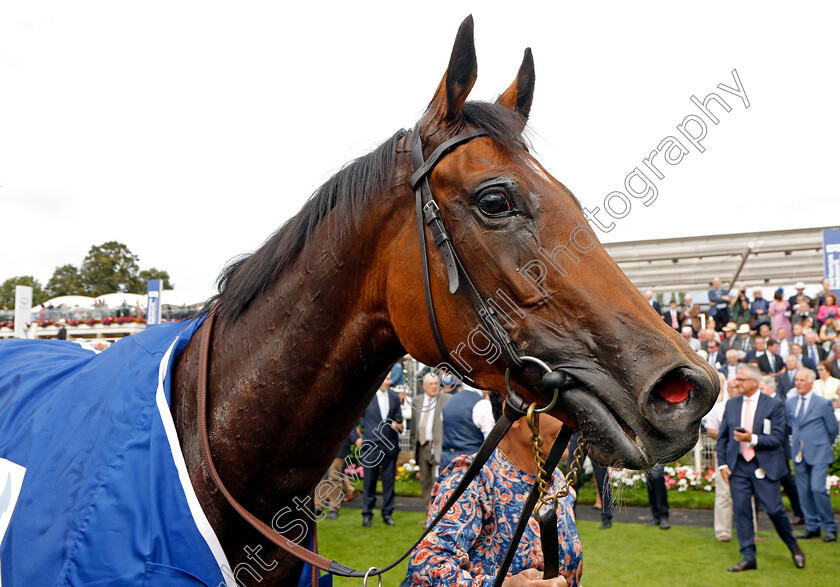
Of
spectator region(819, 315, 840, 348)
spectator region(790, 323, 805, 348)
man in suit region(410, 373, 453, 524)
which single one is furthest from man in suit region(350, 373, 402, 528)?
spectator region(819, 315, 840, 348)

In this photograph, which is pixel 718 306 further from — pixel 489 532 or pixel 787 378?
pixel 489 532

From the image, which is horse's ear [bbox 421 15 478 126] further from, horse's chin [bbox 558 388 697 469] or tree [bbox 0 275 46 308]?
tree [bbox 0 275 46 308]

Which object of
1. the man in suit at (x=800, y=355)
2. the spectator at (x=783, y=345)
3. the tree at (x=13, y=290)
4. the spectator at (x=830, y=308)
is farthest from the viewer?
the tree at (x=13, y=290)

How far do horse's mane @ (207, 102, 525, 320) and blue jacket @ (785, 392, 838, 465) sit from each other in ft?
24.5

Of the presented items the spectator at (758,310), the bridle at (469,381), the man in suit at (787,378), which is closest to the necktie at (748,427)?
the man in suit at (787,378)

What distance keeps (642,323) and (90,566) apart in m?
1.46

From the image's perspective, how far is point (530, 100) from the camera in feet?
6.46

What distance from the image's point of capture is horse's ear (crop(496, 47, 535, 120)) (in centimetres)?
193

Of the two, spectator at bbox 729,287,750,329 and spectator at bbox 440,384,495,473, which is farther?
spectator at bbox 729,287,750,329

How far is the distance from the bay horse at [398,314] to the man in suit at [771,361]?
33.9 feet

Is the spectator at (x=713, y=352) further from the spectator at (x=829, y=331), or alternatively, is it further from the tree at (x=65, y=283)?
the tree at (x=65, y=283)

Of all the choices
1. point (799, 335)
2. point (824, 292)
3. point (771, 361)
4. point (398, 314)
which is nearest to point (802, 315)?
point (799, 335)

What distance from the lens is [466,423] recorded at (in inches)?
250

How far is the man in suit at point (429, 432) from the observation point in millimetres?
8141
